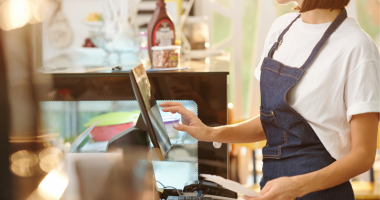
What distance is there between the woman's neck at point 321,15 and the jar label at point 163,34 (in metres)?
0.54

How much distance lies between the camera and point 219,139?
38.8 inches

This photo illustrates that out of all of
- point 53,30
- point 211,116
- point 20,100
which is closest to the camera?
point 20,100

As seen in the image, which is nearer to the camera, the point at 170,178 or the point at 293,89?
the point at 293,89

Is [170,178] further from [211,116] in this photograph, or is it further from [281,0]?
[281,0]

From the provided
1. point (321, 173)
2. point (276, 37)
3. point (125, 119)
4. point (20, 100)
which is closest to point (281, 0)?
point (276, 37)

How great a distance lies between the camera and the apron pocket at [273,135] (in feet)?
3.05

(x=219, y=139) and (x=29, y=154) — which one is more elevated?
(x=29, y=154)

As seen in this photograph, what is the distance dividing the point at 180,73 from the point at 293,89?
32 cm

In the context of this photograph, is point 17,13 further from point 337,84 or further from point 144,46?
point 144,46

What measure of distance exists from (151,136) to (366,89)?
0.51 m

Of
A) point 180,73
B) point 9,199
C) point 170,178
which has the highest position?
point 180,73

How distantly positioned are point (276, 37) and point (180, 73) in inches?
13.2

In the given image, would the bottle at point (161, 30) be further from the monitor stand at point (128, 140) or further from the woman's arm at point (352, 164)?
the woman's arm at point (352, 164)

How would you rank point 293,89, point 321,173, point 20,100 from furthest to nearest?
point 293,89
point 321,173
point 20,100
